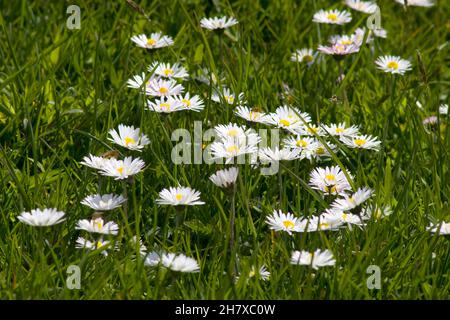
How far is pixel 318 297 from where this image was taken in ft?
6.80

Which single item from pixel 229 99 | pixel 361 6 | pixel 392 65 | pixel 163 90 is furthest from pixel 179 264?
pixel 361 6

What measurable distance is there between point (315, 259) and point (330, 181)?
407 mm

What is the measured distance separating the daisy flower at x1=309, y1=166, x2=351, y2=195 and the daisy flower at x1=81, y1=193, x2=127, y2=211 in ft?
1.76

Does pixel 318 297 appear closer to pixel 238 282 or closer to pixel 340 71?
pixel 238 282

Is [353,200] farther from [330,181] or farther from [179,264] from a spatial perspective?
[179,264]

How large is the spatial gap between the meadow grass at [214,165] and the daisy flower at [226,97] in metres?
0.04

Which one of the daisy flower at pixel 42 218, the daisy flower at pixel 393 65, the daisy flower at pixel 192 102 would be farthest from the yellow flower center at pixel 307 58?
the daisy flower at pixel 42 218

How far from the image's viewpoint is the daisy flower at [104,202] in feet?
7.00

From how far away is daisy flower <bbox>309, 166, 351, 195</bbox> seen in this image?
2328 mm

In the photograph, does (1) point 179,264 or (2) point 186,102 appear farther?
(2) point 186,102

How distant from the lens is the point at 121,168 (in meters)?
2.22
